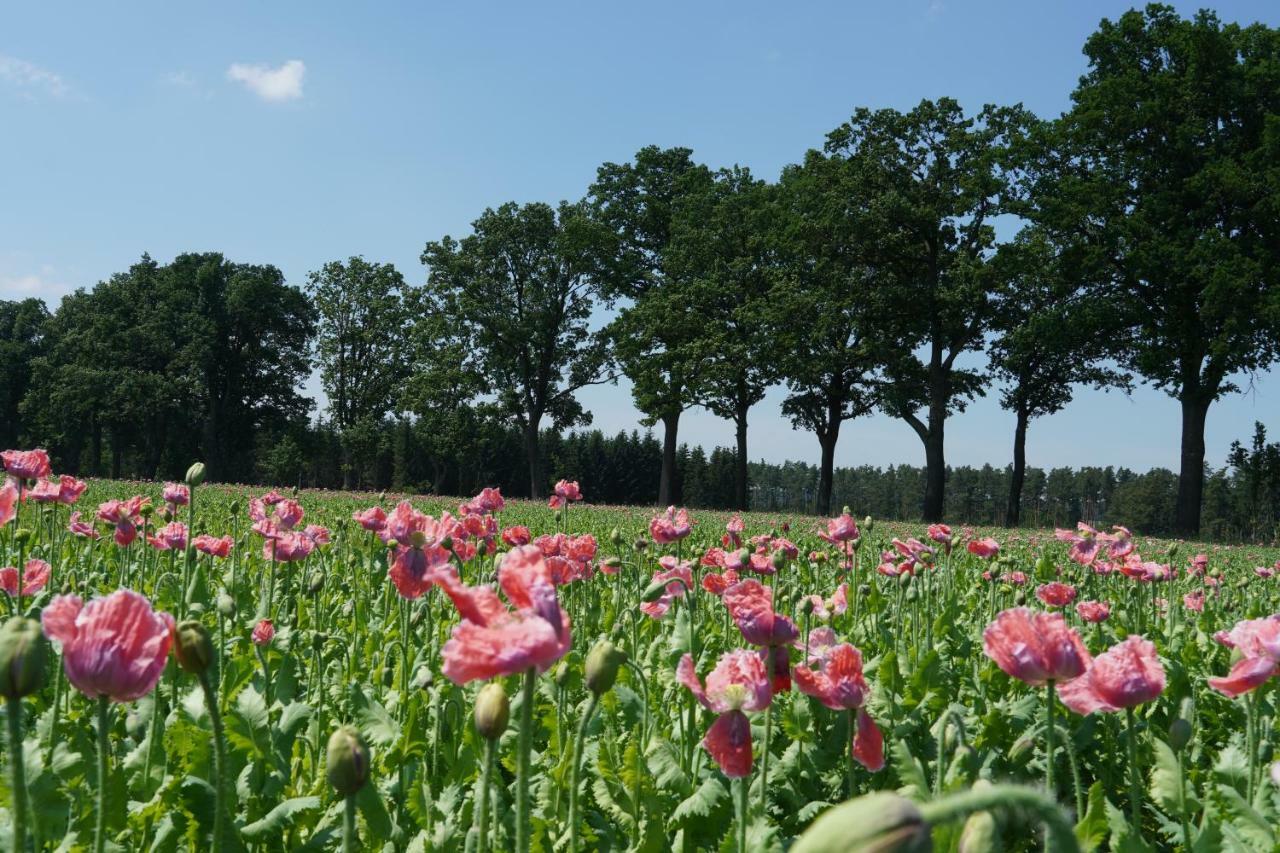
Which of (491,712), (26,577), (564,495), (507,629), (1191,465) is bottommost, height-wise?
(26,577)

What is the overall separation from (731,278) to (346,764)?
28652 mm

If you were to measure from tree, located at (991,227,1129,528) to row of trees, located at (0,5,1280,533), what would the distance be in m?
0.09

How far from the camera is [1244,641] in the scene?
5.63 feet

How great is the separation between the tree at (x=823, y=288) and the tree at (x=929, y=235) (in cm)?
53

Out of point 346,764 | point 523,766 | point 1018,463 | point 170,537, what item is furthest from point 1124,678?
point 1018,463

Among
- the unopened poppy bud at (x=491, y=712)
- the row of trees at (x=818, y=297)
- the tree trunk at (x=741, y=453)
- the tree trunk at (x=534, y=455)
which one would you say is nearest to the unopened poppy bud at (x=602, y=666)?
Result: the unopened poppy bud at (x=491, y=712)

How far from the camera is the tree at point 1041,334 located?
21266mm

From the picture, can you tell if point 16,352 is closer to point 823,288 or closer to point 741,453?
point 741,453

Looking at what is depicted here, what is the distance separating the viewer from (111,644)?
3.69ft

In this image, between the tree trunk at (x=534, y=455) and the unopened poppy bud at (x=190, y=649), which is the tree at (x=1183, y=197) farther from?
the unopened poppy bud at (x=190, y=649)

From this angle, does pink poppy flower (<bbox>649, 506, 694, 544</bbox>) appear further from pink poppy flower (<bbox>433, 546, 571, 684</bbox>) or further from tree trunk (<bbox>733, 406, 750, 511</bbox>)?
tree trunk (<bbox>733, 406, 750, 511</bbox>)

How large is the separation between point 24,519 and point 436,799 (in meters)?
7.17

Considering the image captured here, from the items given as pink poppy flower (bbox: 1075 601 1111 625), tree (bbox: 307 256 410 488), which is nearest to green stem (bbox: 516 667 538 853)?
pink poppy flower (bbox: 1075 601 1111 625)

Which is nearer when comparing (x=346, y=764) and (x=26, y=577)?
(x=346, y=764)
